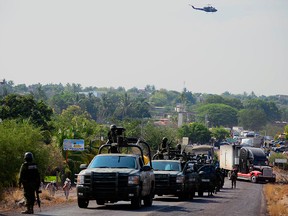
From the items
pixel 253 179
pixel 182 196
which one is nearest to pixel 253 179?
pixel 253 179

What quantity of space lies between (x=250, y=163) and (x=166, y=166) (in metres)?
47.7

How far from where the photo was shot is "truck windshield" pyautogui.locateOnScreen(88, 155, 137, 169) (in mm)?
27913

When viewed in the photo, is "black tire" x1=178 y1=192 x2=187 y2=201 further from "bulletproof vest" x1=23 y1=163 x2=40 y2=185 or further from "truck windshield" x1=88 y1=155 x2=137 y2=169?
"bulletproof vest" x1=23 y1=163 x2=40 y2=185

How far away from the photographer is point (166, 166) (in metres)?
37.0

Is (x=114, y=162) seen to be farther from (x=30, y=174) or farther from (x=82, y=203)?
(x=30, y=174)

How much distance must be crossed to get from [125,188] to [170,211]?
1849 millimetres

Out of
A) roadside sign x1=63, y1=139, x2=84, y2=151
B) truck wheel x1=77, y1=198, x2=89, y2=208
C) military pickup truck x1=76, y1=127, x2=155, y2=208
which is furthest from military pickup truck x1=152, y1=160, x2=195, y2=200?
roadside sign x1=63, y1=139, x2=84, y2=151

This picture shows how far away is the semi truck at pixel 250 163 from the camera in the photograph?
81.6m

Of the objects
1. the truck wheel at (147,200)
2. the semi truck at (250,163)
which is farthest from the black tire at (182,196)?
the semi truck at (250,163)

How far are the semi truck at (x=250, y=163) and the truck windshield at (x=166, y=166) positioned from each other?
43214 mm

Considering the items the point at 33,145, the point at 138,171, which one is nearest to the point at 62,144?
the point at 33,145

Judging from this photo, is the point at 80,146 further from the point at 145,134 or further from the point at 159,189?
the point at 145,134

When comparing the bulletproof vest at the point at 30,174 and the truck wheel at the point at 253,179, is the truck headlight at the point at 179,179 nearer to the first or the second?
the bulletproof vest at the point at 30,174

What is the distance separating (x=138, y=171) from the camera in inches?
1089
